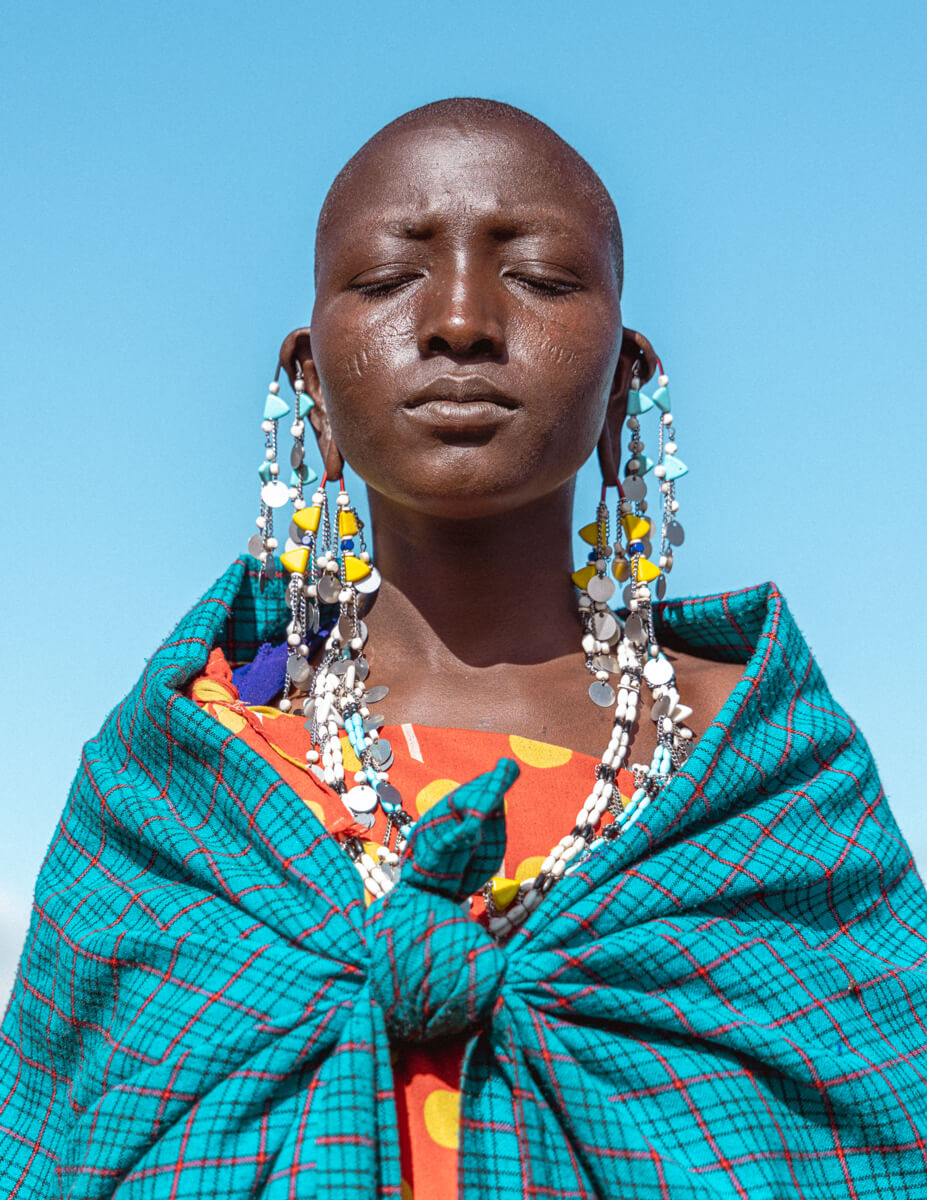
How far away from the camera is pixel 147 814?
2.62 metres

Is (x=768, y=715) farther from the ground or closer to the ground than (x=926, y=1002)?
farther from the ground

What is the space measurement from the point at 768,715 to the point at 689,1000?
57 cm

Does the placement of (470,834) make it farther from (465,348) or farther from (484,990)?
(465,348)

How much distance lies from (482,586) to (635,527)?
1.04 ft

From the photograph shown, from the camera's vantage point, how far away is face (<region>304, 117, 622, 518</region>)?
8.43ft

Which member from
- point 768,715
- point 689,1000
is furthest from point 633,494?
point 689,1000

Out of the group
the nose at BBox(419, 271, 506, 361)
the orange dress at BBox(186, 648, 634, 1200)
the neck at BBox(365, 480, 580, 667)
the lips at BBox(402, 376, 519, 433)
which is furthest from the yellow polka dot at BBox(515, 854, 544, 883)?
the nose at BBox(419, 271, 506, 361)

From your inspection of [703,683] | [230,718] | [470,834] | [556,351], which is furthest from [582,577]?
[470,834]

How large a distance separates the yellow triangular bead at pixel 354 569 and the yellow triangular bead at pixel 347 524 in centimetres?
5

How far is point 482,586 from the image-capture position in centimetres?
283

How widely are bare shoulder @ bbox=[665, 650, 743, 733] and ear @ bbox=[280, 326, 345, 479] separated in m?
Result: 0.70

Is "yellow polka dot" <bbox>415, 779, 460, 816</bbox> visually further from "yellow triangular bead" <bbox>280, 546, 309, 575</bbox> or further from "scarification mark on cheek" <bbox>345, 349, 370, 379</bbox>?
"scarification mark on cheek" <bbox>345, 349, 370, 379</bbox>

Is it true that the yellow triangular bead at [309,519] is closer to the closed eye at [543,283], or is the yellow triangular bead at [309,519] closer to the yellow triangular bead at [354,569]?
the yellow triangular bead at [354,569]

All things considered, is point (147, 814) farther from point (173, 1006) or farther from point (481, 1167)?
point (481, 1167)
